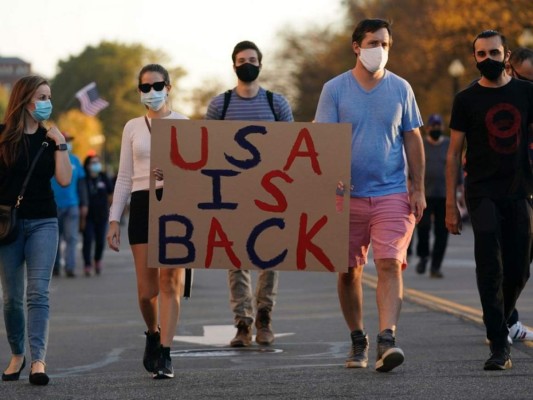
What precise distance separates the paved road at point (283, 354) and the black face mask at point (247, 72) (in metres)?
1.89

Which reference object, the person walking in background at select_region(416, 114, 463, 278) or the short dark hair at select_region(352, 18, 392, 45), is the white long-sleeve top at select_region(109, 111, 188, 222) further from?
the person walking in background at select_region(416, 114, 463, 278)

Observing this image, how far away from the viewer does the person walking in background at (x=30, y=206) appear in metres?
8.91

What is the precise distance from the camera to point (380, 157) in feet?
29.4

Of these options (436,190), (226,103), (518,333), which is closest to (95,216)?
(436,190)

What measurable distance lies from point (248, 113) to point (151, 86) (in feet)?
5.81

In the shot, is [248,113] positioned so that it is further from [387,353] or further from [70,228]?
[70,228]

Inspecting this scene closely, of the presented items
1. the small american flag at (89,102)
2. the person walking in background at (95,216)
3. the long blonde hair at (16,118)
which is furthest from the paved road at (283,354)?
the small american flag at (89,102)

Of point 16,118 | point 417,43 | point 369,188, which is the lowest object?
point 369,188

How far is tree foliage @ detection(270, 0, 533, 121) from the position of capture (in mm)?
48562

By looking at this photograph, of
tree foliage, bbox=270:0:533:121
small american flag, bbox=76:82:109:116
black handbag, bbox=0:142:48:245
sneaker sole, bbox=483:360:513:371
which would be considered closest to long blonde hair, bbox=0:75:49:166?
black handbag, bbox=0:142:48:245

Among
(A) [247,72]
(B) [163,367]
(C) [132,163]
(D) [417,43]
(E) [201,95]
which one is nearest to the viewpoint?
(B) [163,367]

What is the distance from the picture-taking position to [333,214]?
8812mm

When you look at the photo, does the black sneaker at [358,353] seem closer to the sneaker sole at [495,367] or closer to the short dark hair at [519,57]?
the sneaker sole at [495,367]

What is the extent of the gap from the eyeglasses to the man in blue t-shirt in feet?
3.08
